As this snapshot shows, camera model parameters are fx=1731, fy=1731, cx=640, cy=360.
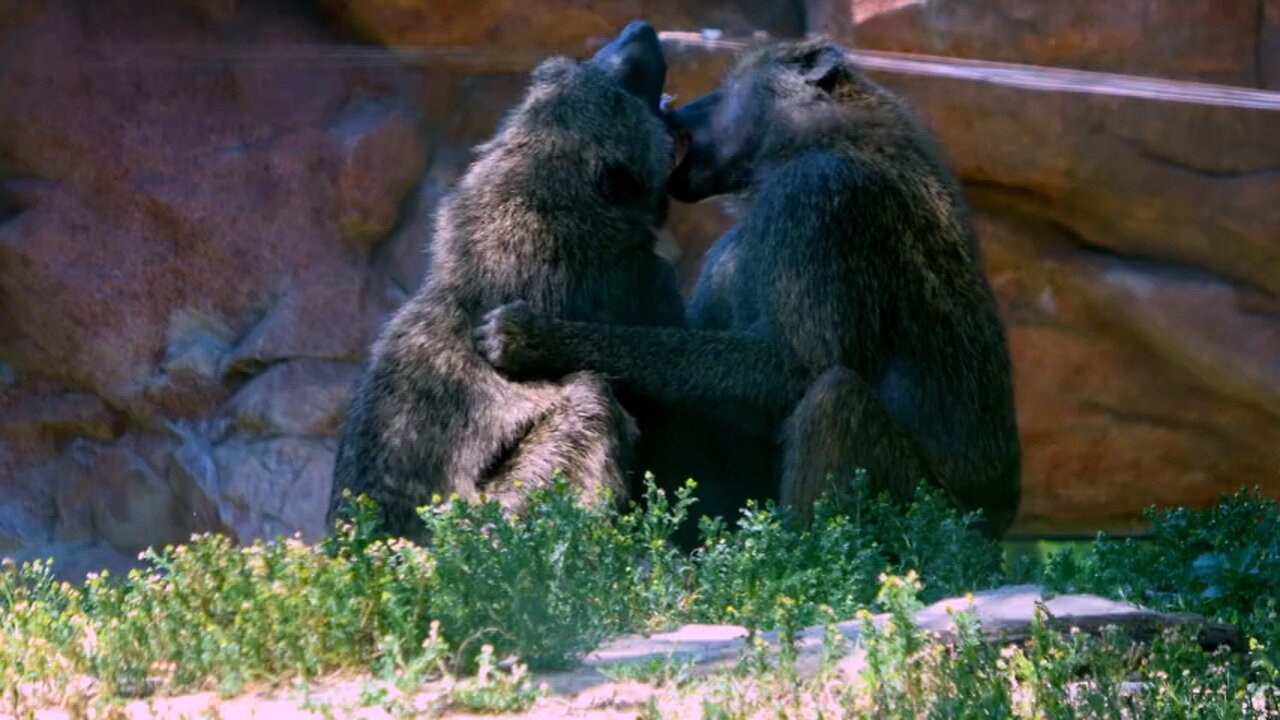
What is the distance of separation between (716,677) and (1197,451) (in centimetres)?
621

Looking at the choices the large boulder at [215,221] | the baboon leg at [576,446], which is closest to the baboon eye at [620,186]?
the baboon leg at [576,446]

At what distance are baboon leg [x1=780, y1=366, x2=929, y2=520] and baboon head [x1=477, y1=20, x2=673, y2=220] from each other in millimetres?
1050

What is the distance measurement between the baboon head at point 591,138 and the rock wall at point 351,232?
2306mm

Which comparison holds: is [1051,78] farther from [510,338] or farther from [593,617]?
[593,617]

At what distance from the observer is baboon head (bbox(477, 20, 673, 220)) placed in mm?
5875

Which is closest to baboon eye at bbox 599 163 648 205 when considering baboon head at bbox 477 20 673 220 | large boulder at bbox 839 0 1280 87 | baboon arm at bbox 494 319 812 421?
baboon head at bbox 477 20 673 220

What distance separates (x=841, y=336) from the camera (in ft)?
18.3

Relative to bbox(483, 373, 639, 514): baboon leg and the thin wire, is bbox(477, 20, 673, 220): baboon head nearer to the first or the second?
bbox(483, 373, 639, 514): baboon leg

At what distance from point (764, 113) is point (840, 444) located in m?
1.47

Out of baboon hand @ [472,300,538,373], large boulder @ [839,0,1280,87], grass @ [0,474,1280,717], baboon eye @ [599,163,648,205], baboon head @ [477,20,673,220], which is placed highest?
large boulder @ [839,0,1280,87]

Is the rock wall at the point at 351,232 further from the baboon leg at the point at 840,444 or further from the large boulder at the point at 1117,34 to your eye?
the baboon leg at the point at 840,444

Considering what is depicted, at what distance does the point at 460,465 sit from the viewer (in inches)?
222

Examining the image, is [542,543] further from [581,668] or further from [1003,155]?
[1003,155]

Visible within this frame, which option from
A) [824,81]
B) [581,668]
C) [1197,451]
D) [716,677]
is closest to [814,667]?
[716,677]
